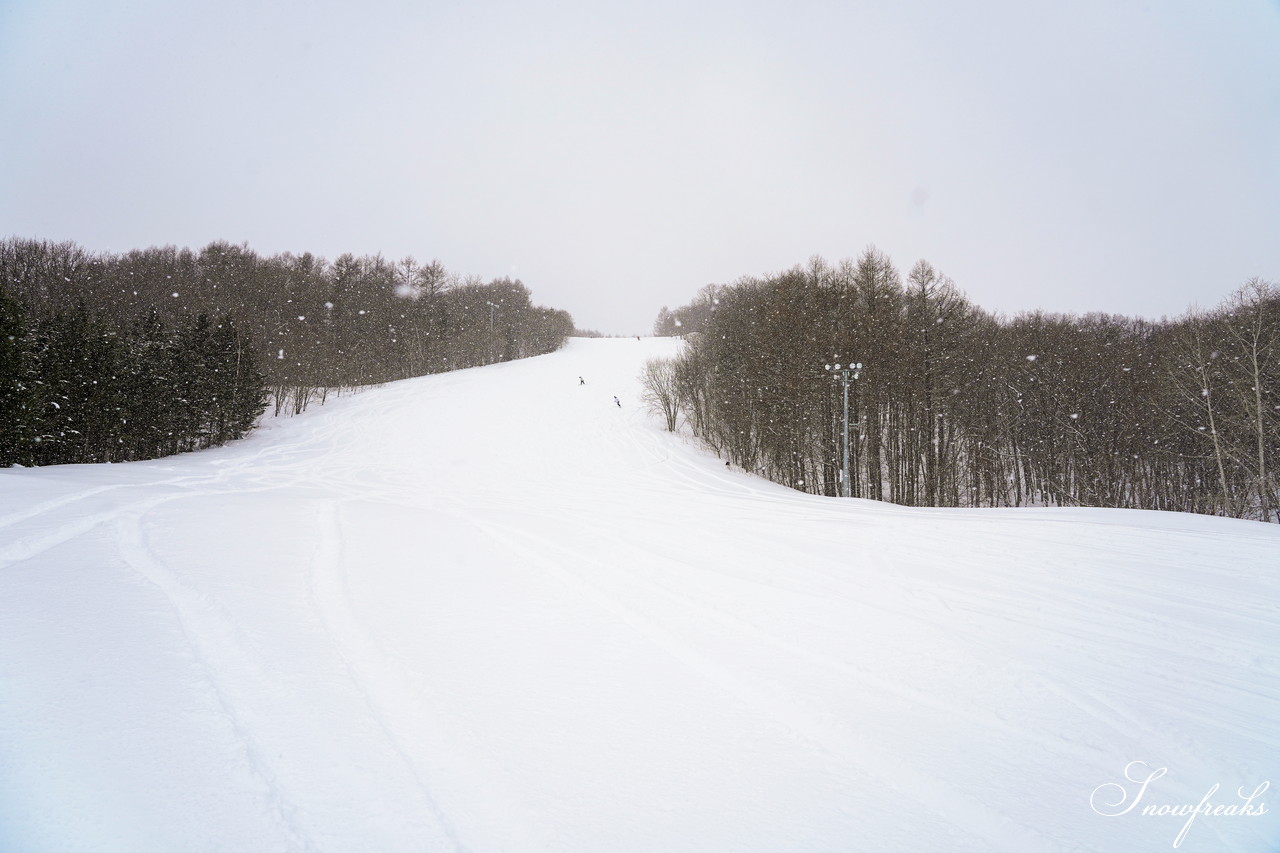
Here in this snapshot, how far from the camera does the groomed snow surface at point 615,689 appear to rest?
2.53m

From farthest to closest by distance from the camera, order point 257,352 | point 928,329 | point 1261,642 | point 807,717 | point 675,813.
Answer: point 257,352
point 928,329
point 1261,642
point 807,717
point 675,813

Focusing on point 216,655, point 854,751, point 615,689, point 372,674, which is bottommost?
point 854,751

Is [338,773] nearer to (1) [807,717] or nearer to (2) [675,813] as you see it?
(2) [675,813]

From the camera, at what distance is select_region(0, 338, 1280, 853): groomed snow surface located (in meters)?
2.53

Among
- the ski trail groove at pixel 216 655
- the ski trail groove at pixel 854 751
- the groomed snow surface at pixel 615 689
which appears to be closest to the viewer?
the ski trail groove at pixel 216 655

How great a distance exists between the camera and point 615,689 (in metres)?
3.81

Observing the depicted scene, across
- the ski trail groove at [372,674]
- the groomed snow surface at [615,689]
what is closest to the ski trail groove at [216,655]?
the groomed snow surface at [615,689]

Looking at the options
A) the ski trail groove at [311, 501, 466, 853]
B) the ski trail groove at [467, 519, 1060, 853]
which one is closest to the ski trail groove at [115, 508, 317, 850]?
the ski trail groove at [311, 501, 466, 853]

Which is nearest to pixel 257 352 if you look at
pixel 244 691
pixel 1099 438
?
pixel 244 691

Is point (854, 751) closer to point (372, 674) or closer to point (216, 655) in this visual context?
point (372, 674)

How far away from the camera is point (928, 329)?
26.6m

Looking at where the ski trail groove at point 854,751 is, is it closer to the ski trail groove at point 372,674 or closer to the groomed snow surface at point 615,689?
the groomed snow surface at point 615,689

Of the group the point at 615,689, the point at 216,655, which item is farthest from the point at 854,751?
the point at 216,655

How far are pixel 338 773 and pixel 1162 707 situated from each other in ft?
19.4
